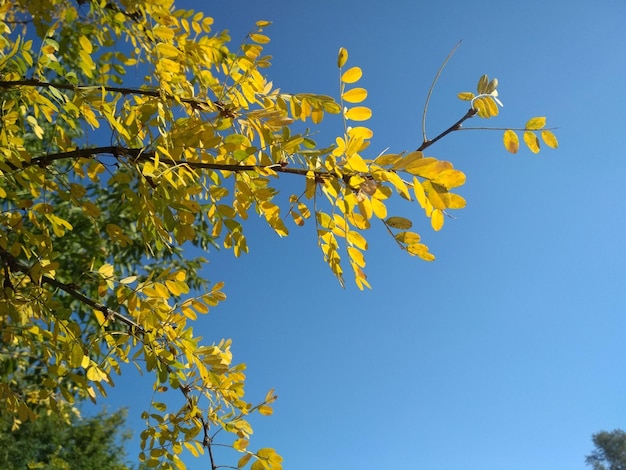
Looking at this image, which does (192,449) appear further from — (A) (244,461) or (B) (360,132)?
(B) (360,132)

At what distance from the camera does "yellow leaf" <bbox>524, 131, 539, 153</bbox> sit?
1235mm

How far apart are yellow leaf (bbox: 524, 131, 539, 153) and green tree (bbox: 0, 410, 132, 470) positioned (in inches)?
470

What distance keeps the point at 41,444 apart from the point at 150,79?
496 inches

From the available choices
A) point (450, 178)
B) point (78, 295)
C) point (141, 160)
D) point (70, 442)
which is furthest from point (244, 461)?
point (70, 442)

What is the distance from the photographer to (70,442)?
12.2 m

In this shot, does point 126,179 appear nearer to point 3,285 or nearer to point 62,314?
point 62,314

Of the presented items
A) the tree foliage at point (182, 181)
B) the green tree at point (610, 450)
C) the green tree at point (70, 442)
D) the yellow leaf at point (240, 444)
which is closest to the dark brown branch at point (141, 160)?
the tree foliage at point (182, 181)

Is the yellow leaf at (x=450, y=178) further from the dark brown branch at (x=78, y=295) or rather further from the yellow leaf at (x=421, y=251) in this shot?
the dark brown branch at (x=78, y=295)

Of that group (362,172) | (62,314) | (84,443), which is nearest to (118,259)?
(62,314)

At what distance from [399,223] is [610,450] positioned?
1657 inches

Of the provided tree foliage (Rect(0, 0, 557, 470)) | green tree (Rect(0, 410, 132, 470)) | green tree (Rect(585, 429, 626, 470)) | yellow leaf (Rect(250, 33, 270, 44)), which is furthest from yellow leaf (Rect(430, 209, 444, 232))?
green tree (Rect(585, 429, 626, 470))

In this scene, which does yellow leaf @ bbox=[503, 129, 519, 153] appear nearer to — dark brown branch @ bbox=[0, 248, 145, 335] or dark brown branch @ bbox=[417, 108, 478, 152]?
dark brown branch @ bbox=[417, 108, 478, 152]

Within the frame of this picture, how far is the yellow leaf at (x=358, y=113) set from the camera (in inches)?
49.7

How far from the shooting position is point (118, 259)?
4969mm
